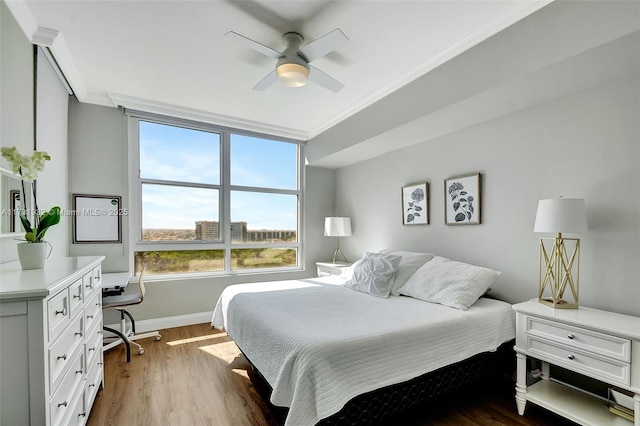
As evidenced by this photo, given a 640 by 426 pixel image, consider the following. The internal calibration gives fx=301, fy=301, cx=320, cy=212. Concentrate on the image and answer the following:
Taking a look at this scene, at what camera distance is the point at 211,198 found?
418 centimetres

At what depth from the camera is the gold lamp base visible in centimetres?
205

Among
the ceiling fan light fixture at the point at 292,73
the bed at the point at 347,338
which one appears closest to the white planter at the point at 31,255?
the bed at the point at 347,338

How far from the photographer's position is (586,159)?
2150 millimetres

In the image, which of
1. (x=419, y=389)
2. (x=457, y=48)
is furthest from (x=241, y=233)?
(x=457, y=48)

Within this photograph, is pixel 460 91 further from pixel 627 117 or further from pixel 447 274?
pixel 447 274

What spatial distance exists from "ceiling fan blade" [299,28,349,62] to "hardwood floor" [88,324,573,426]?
8.29 ft

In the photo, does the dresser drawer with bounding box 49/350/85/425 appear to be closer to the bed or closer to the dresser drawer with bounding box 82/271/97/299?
the dresser drawer with bounding box 82/271/97/299

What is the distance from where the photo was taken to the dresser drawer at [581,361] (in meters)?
1.61

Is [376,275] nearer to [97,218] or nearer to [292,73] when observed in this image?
[292,73]

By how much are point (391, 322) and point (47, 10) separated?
10.3ft

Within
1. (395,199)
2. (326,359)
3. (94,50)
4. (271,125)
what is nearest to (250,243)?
(271,125)

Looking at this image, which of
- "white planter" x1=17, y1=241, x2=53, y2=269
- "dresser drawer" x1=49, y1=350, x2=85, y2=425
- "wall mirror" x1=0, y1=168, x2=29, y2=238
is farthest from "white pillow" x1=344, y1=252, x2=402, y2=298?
"wall mirror" x1=0, y1=168, x2=29, y2=238

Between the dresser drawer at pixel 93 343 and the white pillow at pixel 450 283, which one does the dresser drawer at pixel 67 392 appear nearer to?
the dresser drawer at pixel 93 343

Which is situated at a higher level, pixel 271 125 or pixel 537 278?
pixel 271 125
